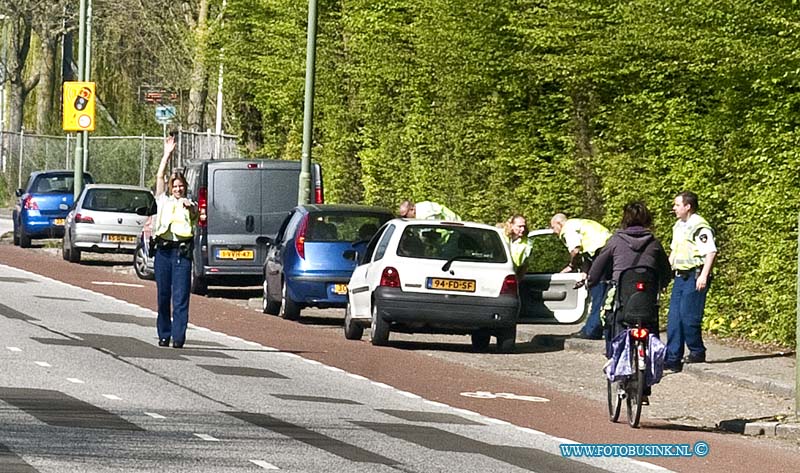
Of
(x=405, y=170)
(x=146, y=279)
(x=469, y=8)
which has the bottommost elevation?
(x=146, y=279)

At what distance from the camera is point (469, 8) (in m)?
26.2

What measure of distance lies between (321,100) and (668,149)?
15640mm

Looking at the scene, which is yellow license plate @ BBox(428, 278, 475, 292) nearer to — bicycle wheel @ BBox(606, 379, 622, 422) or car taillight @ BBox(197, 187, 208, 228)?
bicycle wheel @ BBox(606, 379, 622, 422)

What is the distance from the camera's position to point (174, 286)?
19281 millimetres

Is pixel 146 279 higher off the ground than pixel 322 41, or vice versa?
pixel 322 41

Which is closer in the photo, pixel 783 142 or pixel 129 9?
pixel 783 142

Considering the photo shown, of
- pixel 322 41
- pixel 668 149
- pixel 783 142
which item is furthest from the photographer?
pixel 322 41

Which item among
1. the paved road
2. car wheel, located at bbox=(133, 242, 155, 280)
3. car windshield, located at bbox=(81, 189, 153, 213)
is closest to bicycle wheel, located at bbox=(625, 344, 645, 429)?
the paved road

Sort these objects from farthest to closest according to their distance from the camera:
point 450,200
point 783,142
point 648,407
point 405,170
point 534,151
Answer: point 405,170 < point 450,200 < point 534,151 < point 783,142 < point 648,407

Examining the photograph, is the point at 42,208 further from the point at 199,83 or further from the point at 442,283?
the point at 442,283

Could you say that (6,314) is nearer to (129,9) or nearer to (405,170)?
(405,170)

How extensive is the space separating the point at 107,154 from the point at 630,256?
45.9m

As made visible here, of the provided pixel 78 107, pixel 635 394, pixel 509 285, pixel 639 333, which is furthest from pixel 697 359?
pixel 78 107

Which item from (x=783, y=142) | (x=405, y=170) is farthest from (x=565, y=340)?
(x=405, y=170)
